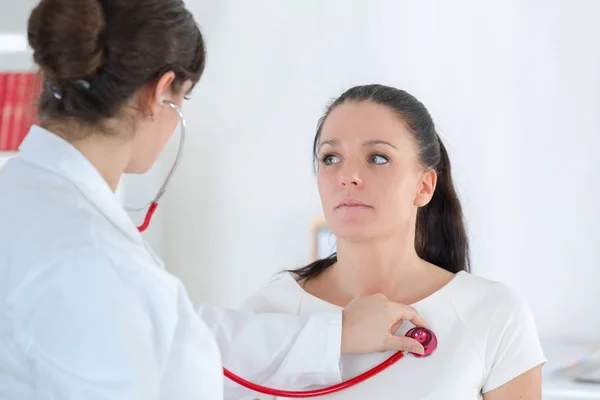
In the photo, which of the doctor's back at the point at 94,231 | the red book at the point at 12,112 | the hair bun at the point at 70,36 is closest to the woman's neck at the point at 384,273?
the doctor's back at the point at 94,231

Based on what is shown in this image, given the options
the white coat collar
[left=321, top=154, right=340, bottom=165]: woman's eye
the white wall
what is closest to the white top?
[left=321, top=154, right=340, bottom=165]: woman's eye

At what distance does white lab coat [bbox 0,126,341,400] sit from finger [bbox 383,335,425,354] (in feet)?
1.53

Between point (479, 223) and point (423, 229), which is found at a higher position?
point (423, 229)

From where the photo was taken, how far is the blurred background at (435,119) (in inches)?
109

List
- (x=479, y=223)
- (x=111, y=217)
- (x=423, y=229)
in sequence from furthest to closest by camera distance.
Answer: (x=479, y=223)
(x=423, y=229)
(x=111, y=217)

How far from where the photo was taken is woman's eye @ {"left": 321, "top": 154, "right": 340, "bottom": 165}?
1611 mm

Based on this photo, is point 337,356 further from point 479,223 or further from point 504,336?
point 479,223

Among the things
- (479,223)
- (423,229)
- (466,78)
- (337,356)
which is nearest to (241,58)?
(466,78)

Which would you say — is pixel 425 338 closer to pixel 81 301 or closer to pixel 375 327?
pixel 375 327

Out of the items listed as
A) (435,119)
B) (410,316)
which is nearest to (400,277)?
Result: (410,316)

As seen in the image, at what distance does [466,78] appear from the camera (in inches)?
113

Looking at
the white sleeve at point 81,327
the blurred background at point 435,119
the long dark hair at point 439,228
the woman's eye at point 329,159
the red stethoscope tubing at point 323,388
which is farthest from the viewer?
the blurred background at point 435,119

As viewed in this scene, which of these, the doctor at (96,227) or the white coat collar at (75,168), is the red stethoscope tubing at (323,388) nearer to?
the doctor at (96,227)

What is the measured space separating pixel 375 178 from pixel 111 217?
684 millimetres
